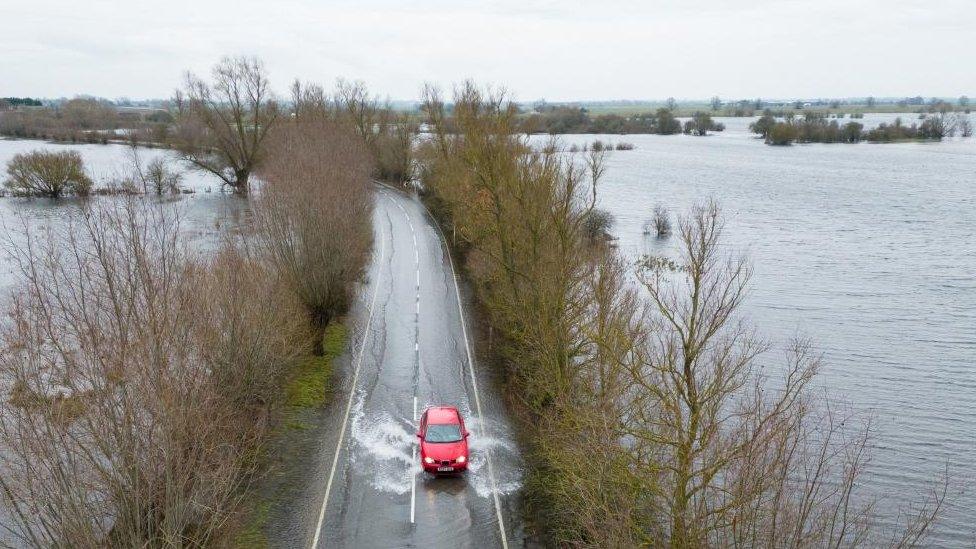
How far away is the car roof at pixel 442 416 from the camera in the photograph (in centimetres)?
2214

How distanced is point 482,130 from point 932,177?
79.7 meters

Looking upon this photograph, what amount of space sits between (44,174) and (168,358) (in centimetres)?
6930

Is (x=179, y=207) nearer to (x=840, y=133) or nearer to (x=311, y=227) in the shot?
(x=311, y=227)

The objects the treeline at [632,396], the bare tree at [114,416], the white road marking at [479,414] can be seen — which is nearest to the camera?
the bare tree at [114,416]

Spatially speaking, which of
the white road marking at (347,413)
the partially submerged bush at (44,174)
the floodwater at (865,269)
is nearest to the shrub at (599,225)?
the floodwater at (865,269)

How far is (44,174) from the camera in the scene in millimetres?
68688

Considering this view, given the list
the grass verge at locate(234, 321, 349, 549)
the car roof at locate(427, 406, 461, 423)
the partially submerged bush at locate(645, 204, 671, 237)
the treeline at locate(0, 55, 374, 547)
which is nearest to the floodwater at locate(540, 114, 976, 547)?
the partially submerged bush at locate(645, 204, 671, 237)

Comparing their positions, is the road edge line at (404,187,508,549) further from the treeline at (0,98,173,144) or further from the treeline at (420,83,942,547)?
the treeline at (0,98,173,144)

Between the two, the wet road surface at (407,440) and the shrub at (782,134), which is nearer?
the wet road surface at (407,440)

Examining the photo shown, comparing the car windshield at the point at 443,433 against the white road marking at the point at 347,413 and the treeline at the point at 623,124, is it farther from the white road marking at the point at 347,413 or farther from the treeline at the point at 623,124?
the treeline at the point at 623,124

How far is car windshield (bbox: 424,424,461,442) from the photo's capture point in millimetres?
21469

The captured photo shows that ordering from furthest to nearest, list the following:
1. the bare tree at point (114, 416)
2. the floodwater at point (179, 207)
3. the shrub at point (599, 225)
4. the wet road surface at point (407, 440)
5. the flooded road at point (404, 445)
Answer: the shrub at point (599, 225)
the floodwater at point (179, 207)
the wet road surface at point (407, 440)
the flooded road at point (404, 445)
the bare tree at point (114, 416)

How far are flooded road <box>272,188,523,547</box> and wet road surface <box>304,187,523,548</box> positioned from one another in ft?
0.14

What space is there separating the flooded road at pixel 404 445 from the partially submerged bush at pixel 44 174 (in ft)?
161
